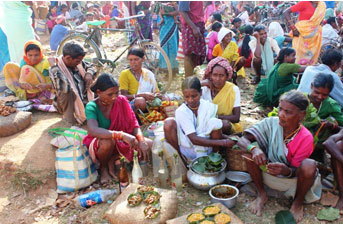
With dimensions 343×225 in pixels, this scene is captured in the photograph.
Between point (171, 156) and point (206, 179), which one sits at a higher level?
point (171, 156)

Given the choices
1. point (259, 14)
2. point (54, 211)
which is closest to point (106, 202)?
point (54, 211)

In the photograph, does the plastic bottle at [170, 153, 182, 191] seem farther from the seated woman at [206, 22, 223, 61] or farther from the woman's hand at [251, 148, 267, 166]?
the seated woman at [206, 22, 223, 61]

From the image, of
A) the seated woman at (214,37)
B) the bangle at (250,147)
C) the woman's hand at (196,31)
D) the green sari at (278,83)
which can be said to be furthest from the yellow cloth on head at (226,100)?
the seated woman at (214,37)

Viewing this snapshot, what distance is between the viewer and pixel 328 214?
2.57 m

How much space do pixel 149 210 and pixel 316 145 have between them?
2021mm

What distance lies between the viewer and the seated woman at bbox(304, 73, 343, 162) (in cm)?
304

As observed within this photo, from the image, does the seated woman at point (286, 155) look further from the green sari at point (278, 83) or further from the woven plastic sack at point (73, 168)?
the green sari at point (278, 83)

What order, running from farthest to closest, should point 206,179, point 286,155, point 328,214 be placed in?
point 206,179, point 286,155, point 328,214

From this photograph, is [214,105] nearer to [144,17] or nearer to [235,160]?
[235,160]

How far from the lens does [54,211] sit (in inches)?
119

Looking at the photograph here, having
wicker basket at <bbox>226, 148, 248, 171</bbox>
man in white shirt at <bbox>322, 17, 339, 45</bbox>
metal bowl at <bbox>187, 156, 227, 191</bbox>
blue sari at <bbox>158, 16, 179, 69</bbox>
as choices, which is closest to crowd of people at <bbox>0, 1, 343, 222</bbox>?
wicker basket at <bbox>226, 148, 248, 171</bbox>

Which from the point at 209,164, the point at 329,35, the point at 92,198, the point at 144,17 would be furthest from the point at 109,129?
the point at 329,35

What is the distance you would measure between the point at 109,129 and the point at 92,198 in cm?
77

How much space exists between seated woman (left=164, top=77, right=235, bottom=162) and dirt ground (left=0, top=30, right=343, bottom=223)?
43 cm
